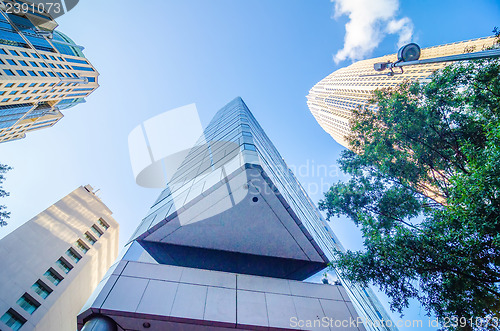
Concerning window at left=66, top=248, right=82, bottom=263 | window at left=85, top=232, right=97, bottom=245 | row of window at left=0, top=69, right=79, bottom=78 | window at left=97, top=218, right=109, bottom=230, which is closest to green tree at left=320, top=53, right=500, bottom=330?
window at left=66, top=248, right=82, bottom=263

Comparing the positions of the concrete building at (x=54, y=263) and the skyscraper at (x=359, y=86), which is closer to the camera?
the concrete building at (x=54, y=263)

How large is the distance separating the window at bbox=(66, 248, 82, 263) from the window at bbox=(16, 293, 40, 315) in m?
5.59

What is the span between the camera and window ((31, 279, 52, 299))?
68.8 ft

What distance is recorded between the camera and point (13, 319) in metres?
18.2

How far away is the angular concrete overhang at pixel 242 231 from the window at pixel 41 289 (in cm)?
2124

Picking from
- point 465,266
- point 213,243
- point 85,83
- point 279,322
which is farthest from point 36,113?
point 465,266

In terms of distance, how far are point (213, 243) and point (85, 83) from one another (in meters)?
77.7

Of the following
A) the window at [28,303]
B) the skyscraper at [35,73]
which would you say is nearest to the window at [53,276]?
the window at [28,303]

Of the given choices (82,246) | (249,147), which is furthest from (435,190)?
(82,246)

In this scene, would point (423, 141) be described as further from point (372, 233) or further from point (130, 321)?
point (130, 321)

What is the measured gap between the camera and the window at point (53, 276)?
22.6m

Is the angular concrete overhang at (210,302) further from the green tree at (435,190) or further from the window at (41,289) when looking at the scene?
the window at (41,289)

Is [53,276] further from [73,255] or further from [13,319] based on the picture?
[13,319]

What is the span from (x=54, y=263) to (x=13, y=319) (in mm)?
5838
